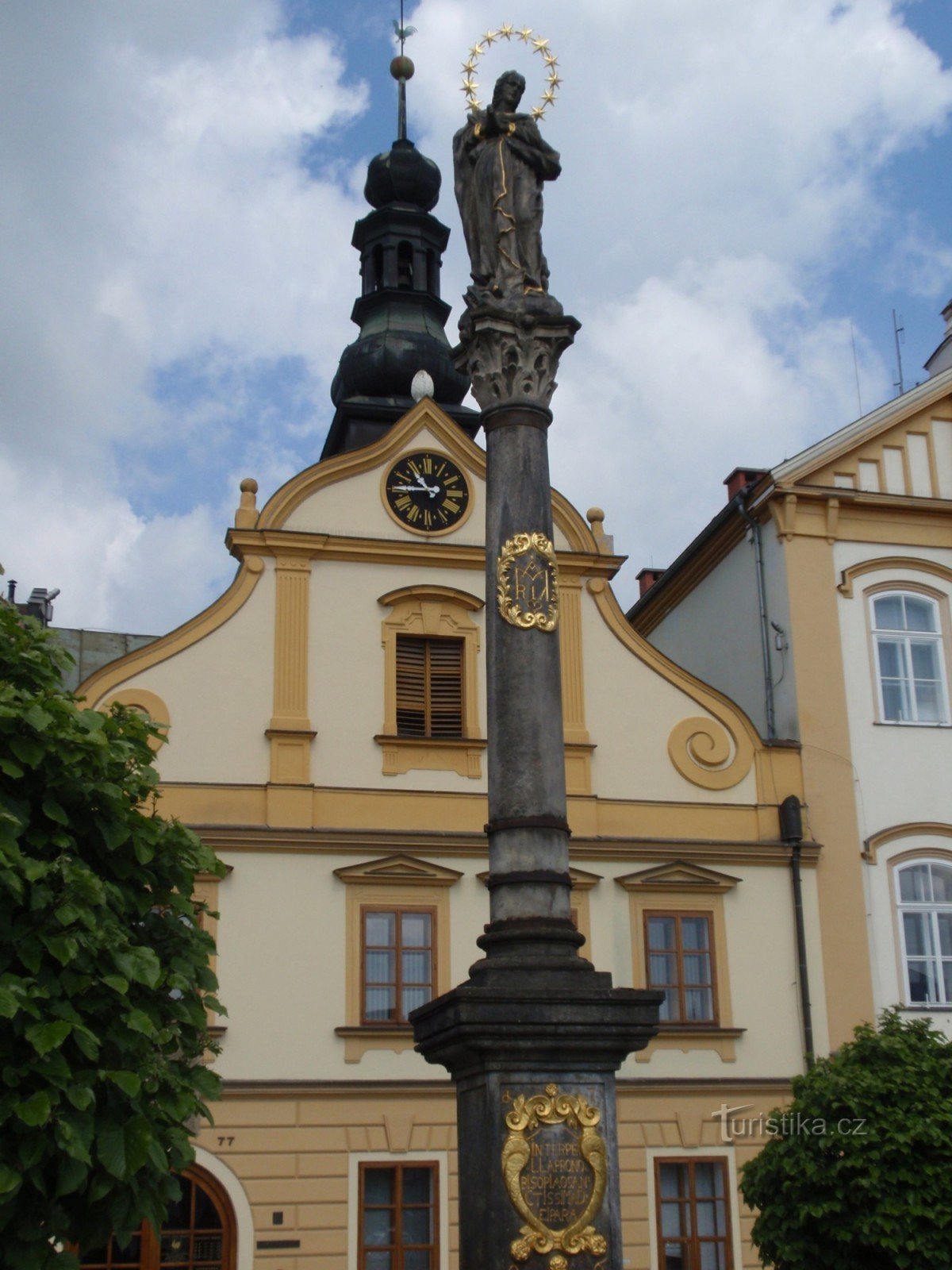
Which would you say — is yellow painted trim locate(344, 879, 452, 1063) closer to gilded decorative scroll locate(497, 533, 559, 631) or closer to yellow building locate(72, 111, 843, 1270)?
yellow building locate(72, 111, 843, 1270)

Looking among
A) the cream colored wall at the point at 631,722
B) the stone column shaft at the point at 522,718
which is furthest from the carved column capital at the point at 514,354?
the cream colored wall at the point at 631,722

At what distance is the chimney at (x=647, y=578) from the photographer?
28609mm

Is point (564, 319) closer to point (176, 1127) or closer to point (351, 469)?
point (176, 1127)

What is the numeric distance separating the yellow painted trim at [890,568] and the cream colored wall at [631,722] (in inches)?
102

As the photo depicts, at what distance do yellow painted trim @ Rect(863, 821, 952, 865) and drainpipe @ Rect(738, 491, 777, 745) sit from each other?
1.79 meters

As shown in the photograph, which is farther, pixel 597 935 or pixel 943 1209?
pixel 597 935

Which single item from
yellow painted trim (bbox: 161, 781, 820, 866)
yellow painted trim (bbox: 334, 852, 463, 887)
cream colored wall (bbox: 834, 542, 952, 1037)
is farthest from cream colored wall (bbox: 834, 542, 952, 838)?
yellow painted trim (bbox: 334, 852, 463, 887)

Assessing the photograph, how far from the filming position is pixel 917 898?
64.2ft

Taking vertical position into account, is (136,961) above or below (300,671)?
below

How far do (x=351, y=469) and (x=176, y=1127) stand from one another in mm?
10823

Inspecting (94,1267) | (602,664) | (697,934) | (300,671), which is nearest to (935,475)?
(602,664)

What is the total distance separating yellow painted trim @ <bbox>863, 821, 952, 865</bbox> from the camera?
1953 centimetres

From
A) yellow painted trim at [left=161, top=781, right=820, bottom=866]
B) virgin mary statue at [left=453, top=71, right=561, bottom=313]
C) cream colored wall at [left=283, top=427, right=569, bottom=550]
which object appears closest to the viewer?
virgin mary statue at [left=453, top=71, right=561, bottom=313]

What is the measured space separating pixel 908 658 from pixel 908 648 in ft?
0.48
